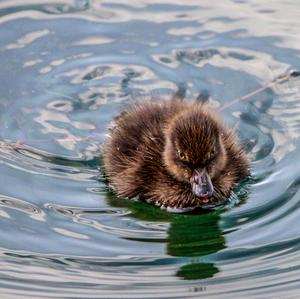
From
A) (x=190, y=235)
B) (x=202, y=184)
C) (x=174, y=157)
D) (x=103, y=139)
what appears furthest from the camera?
(x=103, y=139)

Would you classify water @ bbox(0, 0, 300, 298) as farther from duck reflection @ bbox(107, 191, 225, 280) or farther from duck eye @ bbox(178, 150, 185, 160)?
duck eye @ bbox(178, 150, 185, 160)

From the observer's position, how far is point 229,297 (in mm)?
4828

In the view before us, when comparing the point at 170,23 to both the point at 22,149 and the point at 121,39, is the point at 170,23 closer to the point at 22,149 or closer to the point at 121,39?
the point at 121,39

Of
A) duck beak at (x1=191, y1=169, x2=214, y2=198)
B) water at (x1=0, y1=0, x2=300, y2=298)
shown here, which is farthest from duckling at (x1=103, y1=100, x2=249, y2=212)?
water at (x1=0, y1=0, x2=300, y2=298)

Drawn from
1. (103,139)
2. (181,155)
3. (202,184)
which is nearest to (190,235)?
(202,184)

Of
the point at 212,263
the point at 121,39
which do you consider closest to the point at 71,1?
the point at 121,39

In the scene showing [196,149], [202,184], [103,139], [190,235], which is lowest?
[190,235]

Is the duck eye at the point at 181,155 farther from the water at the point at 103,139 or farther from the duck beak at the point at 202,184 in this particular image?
the water at the point at 103,139

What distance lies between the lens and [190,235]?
217 inches

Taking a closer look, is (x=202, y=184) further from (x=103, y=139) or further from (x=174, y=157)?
(x=103, y=139)

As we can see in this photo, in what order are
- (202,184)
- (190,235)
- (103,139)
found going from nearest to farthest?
(190,235) < (202,184) < (103,139)

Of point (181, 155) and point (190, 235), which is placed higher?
point (181, 155)

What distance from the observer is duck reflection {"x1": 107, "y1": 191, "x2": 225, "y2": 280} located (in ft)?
16.8

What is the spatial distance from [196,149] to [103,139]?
1067mm
